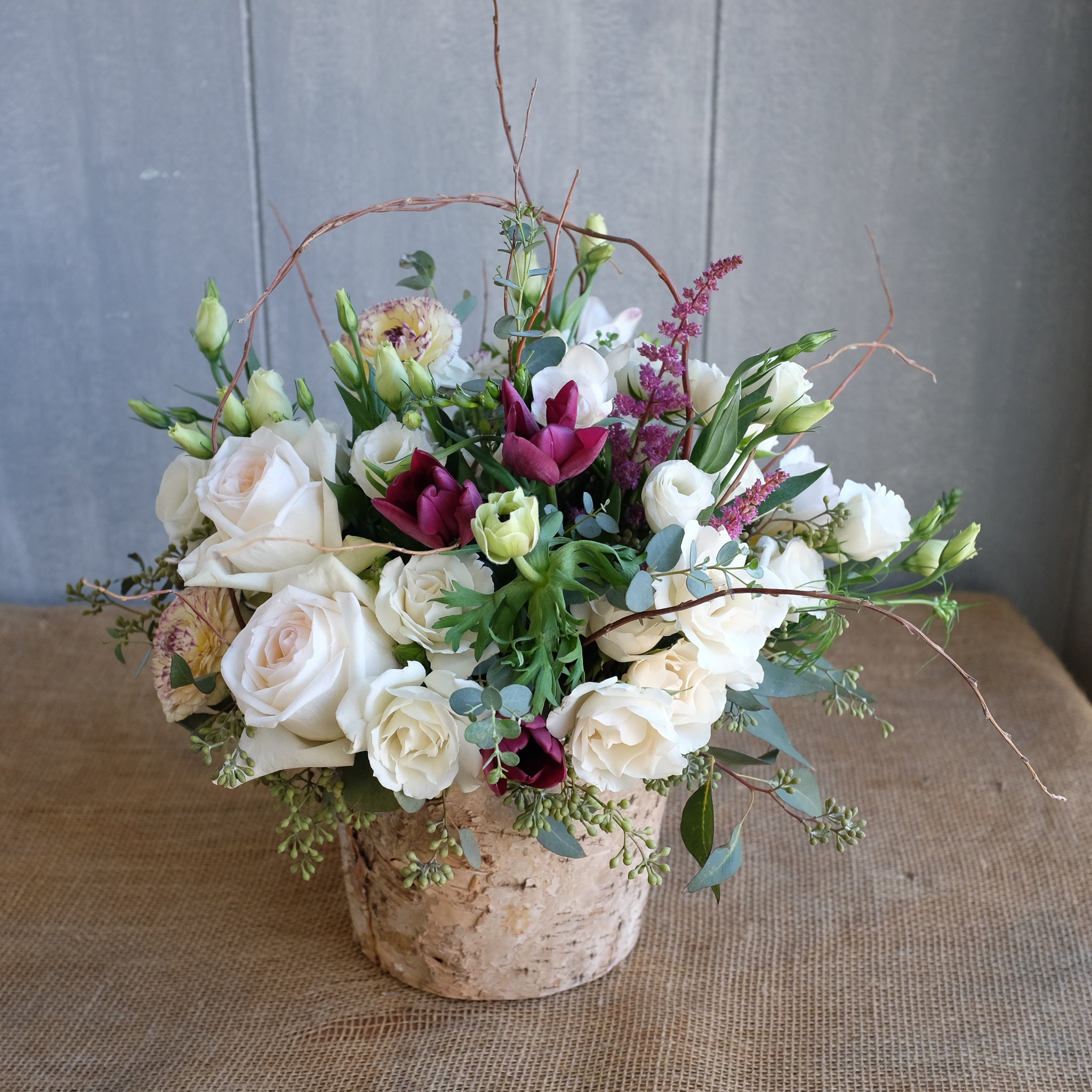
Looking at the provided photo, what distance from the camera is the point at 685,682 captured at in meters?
0.57

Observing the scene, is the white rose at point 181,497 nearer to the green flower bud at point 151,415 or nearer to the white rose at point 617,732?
the green flower bud at point 151,415

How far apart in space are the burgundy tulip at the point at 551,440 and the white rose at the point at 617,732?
0.39 feet

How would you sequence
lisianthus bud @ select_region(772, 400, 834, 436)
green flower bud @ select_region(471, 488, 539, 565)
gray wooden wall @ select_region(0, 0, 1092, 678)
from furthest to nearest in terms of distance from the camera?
gray wooden wall @ select_region(0, 0, 1092, 678), lisianthus bud @ select_region(772, 400, 834, 436), green flower bud @ select_region(471, 488, 539, 565)

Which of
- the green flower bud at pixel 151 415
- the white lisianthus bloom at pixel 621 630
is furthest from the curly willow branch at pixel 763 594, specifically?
the green flower bud at pixel 151 415

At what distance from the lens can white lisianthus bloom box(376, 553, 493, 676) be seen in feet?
1.78

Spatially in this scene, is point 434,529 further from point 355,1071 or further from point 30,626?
point 30,626

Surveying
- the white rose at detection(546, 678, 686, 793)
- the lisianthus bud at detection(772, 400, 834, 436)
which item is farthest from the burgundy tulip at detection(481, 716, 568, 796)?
the lisianthus bud at detection(772, 400, 834, 436)

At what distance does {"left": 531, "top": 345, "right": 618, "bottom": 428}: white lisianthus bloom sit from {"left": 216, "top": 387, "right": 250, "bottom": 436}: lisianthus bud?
0.20m

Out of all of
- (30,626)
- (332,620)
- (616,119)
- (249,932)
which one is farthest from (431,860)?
(616,119)

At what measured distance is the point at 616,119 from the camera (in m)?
1.30

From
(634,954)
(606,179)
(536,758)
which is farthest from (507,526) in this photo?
(606,179)

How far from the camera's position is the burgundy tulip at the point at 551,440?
0.52 m

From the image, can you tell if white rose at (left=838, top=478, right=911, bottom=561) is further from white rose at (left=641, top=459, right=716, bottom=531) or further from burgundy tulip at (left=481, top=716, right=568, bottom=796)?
burgundy tulip at (left=481, top=716, right=568, bottom=796)

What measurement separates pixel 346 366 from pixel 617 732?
278mm
